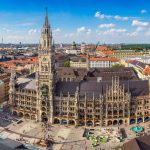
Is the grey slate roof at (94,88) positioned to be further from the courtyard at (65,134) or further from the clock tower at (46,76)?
the courtyard at (65,134)

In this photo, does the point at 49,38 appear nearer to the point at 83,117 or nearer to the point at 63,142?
the point at 83,117

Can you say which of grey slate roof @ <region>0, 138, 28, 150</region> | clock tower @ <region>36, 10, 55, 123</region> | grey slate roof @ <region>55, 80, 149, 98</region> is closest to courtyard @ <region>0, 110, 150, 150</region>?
clock tower @ <region>36, 10, 55, 123</region>

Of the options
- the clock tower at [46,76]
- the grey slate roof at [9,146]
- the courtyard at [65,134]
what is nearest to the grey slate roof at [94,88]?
the clock tower at [46,76]

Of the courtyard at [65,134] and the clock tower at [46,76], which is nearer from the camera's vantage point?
the courtyard at [65,134]

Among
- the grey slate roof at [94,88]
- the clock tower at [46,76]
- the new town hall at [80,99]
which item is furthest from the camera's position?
the grey slate roof at [94,88]

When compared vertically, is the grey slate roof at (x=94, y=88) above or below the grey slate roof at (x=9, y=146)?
above

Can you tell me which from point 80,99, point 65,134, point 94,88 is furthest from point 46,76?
point 65,134

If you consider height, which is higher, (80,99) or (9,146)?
(80,99)

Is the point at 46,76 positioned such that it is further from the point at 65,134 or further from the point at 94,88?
the point at 65,134

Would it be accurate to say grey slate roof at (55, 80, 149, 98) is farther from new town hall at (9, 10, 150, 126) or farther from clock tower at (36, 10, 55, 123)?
clock tower at (36, 10, 55, 123)
